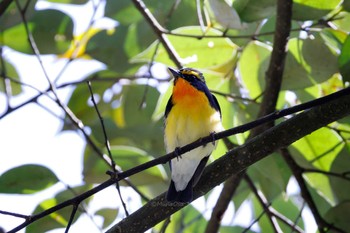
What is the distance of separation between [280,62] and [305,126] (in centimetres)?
81

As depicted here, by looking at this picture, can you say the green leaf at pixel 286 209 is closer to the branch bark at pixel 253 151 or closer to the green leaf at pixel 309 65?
the green leaf at pixel 309 65

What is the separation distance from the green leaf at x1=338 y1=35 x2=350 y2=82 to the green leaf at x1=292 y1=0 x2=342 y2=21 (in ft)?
0.88

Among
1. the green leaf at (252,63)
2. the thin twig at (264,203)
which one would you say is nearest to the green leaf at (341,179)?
the thin twig at (264,203)

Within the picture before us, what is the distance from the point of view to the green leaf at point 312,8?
3443mm

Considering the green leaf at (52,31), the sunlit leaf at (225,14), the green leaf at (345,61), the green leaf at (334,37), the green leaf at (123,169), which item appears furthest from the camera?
the green leaf at (52,31)

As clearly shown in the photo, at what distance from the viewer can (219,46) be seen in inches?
159

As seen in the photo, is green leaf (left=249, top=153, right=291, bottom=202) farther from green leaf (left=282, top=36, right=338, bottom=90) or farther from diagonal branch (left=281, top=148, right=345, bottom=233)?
green leaf (left=282, top=36, right=338, bottom=90)

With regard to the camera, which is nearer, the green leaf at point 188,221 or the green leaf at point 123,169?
the green leaf at point 123,169

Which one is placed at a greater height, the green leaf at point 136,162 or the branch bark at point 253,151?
the green leaf at point 136,162

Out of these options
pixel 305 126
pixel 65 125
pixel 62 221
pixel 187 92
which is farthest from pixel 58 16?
pixel 305 126

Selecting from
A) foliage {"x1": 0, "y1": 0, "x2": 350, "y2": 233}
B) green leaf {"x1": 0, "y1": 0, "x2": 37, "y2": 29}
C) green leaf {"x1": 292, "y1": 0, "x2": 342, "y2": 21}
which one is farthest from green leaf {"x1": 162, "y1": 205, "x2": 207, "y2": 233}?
green leaf {"x1": 0, "y1": 0, "x2": 37, "y2": 29}

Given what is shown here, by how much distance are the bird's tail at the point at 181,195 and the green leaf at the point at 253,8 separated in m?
0.88

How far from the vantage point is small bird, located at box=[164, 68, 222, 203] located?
3.61 meters

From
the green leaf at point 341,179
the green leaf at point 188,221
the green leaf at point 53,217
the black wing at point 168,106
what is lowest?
the green leaf at point 341,179
